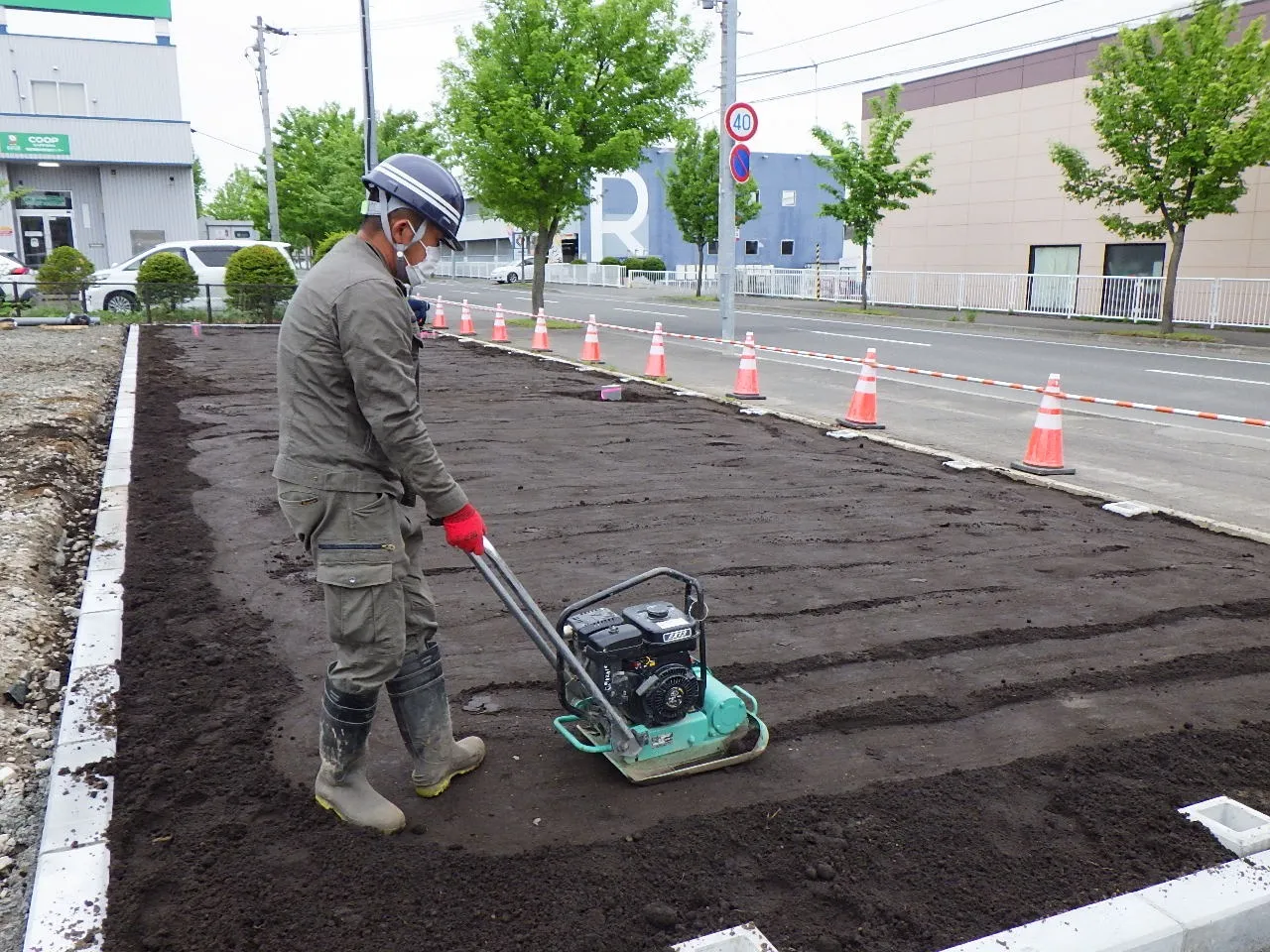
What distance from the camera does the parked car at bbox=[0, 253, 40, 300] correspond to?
2209 centimetres

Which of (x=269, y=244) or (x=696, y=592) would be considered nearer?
(x=696, y=592)

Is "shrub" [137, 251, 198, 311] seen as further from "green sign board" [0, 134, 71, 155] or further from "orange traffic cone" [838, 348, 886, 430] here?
"orange traffic cone" [838, 348, 886, 430]

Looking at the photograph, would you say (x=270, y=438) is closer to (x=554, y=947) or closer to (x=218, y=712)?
(x=218, y=712)

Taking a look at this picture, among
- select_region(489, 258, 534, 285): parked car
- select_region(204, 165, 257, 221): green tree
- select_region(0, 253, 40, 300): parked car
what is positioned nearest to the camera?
select_region(0, 253, 40, 300): parked car

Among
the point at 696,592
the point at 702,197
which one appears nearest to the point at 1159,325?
the point at 702,197

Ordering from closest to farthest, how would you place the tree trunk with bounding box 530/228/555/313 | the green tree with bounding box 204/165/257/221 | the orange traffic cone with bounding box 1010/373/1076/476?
the orange traffic cone with bounding box 1010/373/1076/476 < the tree trunk with bounding box 530/228/555/313 < the green tree with bounding box 204/165/257/221

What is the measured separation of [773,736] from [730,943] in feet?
3.93

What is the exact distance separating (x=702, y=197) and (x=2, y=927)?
39.0 meters

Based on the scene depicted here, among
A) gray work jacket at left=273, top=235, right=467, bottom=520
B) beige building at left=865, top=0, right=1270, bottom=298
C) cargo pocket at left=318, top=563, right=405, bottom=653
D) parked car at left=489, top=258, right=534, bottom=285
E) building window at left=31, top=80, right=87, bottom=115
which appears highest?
building window at left=31, top=80, right=87, bottom=115

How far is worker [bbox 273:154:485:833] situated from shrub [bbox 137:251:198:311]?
21515mm

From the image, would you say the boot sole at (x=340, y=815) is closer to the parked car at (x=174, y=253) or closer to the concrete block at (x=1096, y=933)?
the concrete block at (x=1096, y=933)

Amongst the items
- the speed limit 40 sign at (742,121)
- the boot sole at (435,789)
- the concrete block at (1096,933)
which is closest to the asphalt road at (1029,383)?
the speed limit 40 sign at (742,121)

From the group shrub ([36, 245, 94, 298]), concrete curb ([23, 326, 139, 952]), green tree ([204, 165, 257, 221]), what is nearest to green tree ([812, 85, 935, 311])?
shrub ([36, 245, 94, 298])

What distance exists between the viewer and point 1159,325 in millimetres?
23016
